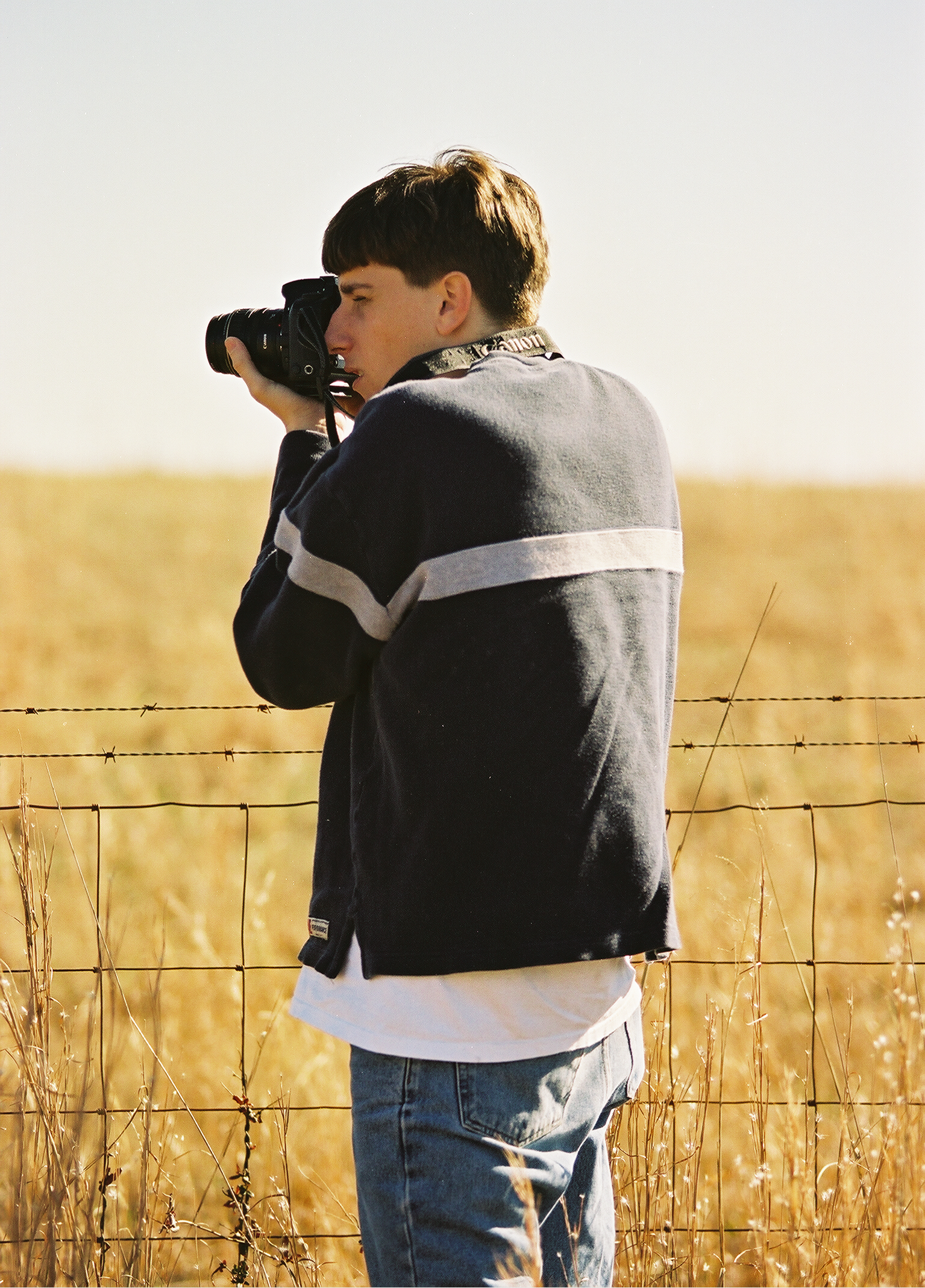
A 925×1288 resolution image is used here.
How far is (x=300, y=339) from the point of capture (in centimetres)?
166

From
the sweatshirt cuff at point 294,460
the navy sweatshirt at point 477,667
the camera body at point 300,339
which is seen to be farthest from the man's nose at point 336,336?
the navy sweatshirt at point 477,667

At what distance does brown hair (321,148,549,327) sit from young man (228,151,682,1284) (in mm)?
227

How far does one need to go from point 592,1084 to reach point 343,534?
2.28ft

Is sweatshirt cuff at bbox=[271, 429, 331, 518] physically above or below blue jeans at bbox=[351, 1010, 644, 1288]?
above

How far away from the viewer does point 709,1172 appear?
3451mm

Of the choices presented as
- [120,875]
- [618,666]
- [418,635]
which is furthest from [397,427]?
[120,875]

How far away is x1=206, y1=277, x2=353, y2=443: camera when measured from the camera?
5.40 feet

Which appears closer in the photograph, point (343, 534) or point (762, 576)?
point (343, 534)

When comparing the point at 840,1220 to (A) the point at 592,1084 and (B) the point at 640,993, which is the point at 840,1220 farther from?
(A) the point at 592,1084

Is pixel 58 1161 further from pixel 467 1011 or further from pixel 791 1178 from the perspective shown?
pixel 791 1178

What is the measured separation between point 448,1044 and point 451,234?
3.20 feet

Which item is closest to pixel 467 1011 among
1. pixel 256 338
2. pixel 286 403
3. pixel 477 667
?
pixel 477 667

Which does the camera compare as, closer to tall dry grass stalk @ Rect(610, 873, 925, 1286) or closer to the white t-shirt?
the white t-shirt

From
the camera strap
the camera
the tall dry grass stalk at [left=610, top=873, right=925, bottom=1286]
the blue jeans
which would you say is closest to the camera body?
the camera
